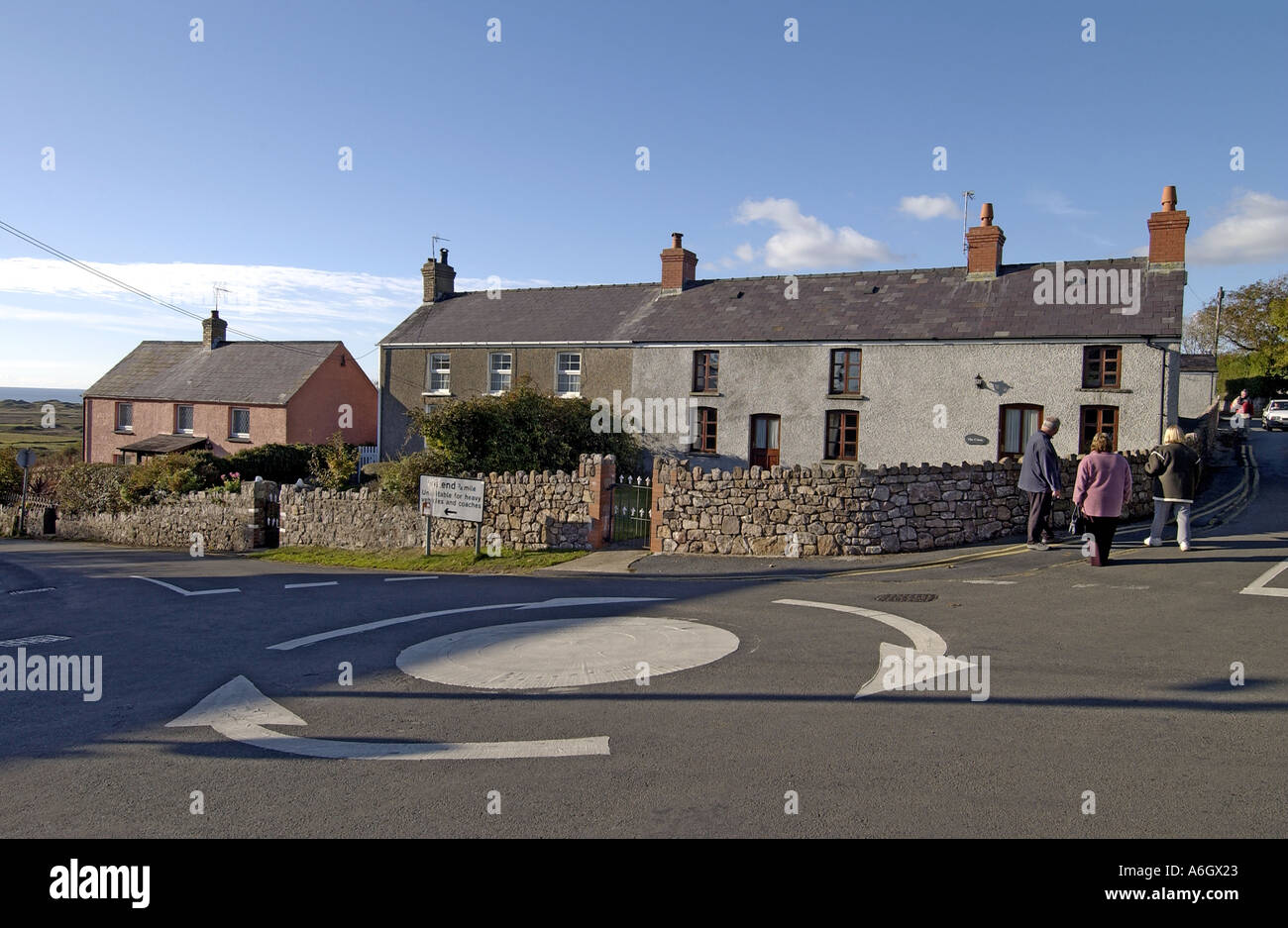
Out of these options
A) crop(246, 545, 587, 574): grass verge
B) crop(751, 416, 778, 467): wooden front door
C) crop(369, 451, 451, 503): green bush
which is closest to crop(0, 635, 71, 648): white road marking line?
crop(246, 545, 587, 574): grass verge

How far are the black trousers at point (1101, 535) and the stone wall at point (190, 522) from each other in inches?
901

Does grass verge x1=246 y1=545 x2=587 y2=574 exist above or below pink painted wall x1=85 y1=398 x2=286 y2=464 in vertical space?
below

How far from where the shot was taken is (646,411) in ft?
102

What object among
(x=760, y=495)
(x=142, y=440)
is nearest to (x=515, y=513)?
(x=760, y=495)

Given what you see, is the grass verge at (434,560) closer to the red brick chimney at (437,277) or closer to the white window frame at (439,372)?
the white window frame at (439,372)

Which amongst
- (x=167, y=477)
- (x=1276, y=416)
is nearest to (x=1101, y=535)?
(x=167, y=477)

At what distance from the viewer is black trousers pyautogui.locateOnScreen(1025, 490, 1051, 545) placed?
1400cm

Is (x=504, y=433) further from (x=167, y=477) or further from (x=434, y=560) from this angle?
(x=167, y=477)

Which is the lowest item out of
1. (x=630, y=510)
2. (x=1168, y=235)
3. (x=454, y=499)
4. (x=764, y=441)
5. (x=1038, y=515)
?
(x=630, y=510)

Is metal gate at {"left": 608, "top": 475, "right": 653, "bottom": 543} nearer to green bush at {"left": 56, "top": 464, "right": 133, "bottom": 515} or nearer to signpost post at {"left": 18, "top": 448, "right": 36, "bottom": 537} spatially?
green bush at {"left": 56, "top": 464, "right": 133, "bottom": 515}

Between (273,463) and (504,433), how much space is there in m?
15.5

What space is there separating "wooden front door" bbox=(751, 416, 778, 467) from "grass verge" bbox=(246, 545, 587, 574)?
12268mm

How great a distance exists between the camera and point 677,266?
110 feet

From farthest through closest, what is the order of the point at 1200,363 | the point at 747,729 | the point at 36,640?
1. the point at 1200,363
2. the point at 36,640
3. the point at 747,729
